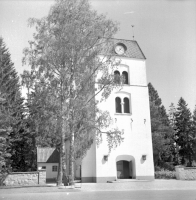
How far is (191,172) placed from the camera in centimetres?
2227

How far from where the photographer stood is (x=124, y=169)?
79.3 ft

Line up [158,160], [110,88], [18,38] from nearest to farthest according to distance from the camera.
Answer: [18,38] < [110,88] < [158,160]

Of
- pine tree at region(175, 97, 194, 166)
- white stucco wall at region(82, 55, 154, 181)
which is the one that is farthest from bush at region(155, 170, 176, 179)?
pine tree at region(175, 97, 194, 166)

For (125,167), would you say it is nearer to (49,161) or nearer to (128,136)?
(128,136)

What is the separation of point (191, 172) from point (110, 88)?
1111 centimetres

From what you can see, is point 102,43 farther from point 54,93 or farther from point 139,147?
Result: point 139,147

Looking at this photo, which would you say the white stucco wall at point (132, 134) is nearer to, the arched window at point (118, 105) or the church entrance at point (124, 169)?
the arched window at point (118, 105)

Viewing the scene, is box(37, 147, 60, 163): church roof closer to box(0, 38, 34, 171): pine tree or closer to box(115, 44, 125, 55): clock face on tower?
box(0, 38, 34, 171): pine tree

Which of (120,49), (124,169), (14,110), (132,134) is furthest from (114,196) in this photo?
(120,49)

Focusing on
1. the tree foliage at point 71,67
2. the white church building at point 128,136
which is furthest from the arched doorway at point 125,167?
the tree foliage at point 71,67

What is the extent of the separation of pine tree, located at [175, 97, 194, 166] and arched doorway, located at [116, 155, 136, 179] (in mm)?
22739

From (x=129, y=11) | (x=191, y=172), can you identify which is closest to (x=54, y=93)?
(x=129, y=11)

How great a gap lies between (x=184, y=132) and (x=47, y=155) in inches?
915

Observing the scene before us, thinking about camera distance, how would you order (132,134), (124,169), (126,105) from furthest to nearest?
(126,105)
(124,169)
(132,134)
